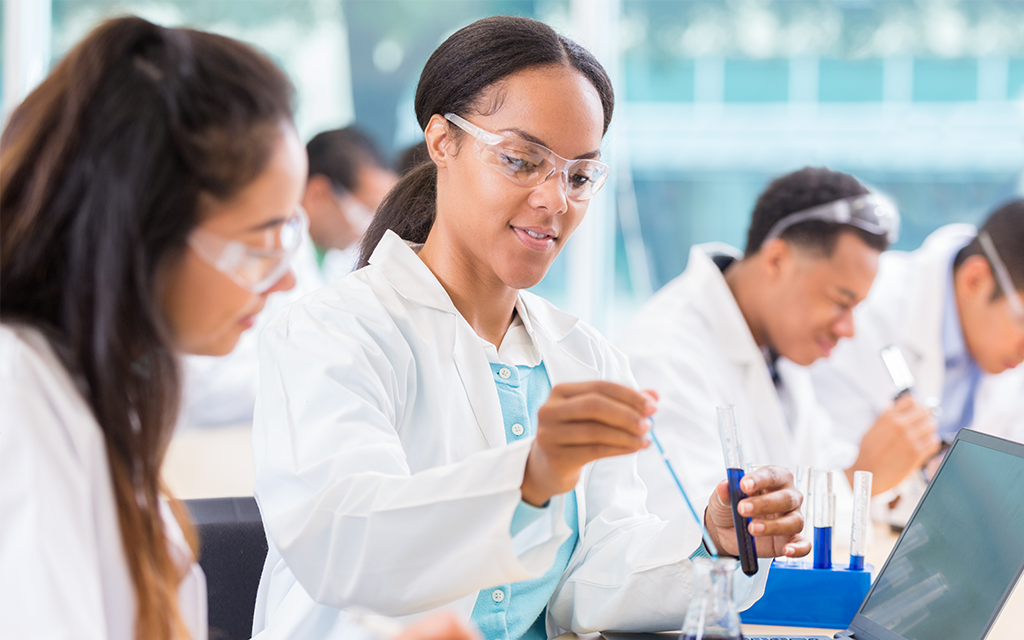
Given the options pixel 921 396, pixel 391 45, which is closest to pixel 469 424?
pixel 921 396

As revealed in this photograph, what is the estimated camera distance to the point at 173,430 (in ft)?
3.40

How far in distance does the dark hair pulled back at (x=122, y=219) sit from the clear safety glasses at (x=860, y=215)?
6.84 feet

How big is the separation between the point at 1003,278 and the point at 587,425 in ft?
8.29

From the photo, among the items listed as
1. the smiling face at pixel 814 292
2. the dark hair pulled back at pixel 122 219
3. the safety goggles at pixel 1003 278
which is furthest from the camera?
the safety goggles at pixel 1003 278

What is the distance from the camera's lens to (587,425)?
1.10 meters

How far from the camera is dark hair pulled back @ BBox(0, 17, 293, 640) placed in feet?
3.02

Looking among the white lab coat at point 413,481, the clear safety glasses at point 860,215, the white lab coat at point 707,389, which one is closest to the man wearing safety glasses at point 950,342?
the white lab coat at point 707,389

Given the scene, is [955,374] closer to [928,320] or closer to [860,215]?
[928,320]

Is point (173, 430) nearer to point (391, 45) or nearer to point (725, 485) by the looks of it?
point (725, 485)

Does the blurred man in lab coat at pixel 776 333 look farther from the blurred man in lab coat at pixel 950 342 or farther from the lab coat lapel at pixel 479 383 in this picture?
the lab coat lapel at pixel 479 383

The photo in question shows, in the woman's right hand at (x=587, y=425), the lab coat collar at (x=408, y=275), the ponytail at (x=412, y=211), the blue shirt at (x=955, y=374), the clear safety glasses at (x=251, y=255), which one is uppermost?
the clear safety glasses at (x=251, y=255)

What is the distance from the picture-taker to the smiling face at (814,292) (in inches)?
104

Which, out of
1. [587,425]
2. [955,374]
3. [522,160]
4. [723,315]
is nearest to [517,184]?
[522,160]

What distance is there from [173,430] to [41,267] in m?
0.22
